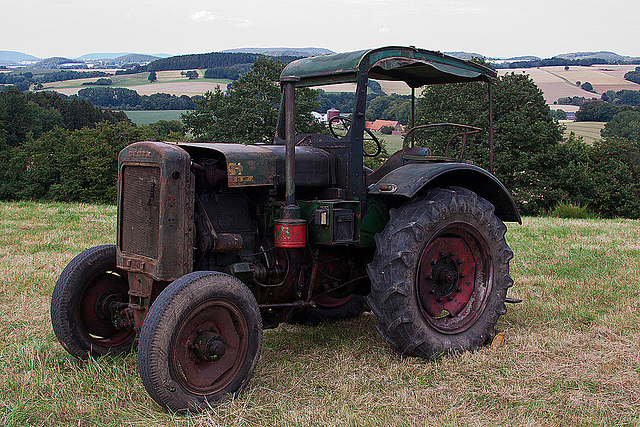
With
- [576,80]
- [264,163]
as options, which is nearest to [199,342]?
[264,163]

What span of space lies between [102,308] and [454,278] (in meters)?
2.93

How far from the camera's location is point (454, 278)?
202 inches

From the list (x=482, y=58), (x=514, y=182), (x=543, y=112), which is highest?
(x=482, y=58)

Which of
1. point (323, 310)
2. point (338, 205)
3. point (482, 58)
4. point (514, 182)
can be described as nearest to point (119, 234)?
point (338, 205)

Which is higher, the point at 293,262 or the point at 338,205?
the point at 338,205

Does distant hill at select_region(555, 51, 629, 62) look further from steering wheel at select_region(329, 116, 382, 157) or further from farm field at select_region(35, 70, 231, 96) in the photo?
steering wheel at select_region(329, 116, 382, 157)

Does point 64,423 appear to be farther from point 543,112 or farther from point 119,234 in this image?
point 543,112

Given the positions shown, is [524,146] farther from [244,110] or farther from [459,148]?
[244,110]

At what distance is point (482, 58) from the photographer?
116ft

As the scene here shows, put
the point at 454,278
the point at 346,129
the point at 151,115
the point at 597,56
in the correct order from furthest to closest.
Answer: the point at 597,56 → the point at 151,115 → the point at 346,129 → the point at 454,278

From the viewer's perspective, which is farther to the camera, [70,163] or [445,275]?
[70,163]

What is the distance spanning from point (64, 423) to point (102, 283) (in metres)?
1.43

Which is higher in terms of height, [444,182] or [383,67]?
[383,67]

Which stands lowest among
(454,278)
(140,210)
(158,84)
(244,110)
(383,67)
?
(454,278)
